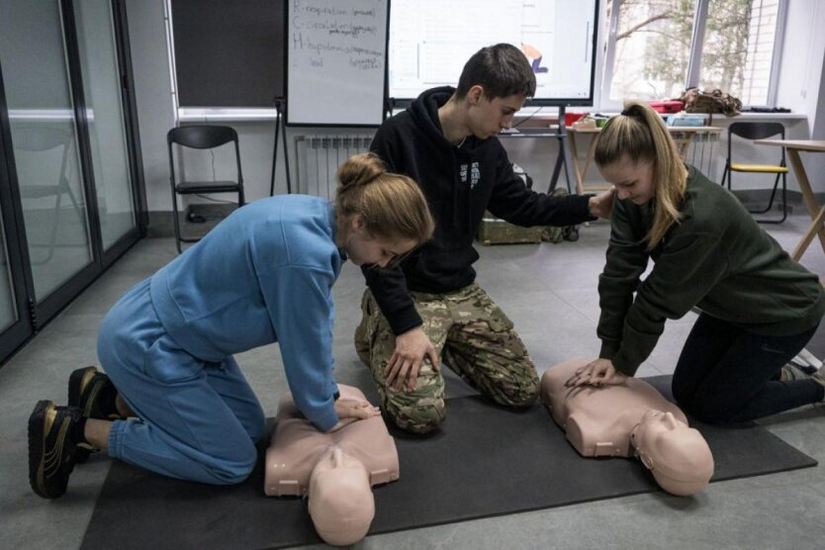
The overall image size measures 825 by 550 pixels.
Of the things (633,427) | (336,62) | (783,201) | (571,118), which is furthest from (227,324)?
(783,201)

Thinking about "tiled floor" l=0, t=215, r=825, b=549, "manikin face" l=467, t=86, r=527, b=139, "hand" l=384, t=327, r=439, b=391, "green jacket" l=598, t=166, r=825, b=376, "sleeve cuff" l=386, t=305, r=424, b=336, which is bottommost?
"tiled floor" l=0, t=215, r=825, b=549

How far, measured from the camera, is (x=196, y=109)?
4.45 metres

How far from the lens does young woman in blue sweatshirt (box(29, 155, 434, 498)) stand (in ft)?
4.47

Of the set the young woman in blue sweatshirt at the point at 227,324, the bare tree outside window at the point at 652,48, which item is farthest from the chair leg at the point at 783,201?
the young woman in blue sweatshirt at the point at 227,324

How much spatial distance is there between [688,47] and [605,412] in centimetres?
461

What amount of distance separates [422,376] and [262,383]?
0.68 meters

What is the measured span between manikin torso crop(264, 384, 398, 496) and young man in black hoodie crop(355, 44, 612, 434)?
0.66 feet

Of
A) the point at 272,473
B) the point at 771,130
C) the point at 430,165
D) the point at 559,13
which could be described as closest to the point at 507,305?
the point at 430,165

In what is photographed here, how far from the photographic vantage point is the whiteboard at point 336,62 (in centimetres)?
409

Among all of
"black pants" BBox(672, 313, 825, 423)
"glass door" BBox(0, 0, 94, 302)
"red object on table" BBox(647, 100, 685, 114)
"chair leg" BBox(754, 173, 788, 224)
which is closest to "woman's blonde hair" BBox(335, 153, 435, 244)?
"black pants" BBox(672, 313, 825, 423)

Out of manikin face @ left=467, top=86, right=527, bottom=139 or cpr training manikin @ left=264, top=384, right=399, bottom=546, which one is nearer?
cpr training manikin @ left=264, top=384, right=399, bottom=546

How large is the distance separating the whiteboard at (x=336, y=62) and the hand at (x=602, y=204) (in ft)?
8.55

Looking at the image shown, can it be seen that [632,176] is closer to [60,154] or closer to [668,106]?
[60,154]

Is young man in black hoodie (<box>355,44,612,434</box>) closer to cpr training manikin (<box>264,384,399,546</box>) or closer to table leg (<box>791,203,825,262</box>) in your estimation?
cpr training manikin (<box>264,384,399,546</box>)
